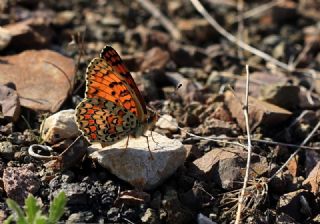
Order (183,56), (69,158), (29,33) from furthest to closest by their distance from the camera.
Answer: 1. (183,56)
2. (29,33)
3. (69,158)

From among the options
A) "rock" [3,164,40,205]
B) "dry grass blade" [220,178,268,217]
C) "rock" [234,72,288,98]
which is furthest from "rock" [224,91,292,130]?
"rock" [3,164,40,205]

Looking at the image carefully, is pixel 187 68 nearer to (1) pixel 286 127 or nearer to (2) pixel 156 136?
(1) pixel 286 127

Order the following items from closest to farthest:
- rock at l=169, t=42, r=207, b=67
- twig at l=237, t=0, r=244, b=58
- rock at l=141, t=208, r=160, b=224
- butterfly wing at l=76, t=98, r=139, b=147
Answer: rock at l=141, t=208, r=160, b=224, butterfly wing at l=76, t=98, r=139, b=147, rock at l=169, t=42, r=207, b=67, twig at l=237, t=0, r=244, b=58

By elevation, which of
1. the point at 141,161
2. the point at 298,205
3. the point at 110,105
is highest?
the point at 110,105

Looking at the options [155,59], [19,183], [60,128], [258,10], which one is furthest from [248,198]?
[258,10]

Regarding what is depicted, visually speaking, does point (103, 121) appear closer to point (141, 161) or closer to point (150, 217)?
point (141, 161)

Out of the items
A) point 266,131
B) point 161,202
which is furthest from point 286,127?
point 161,202

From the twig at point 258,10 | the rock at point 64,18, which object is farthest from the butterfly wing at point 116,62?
the twig at point 258,10

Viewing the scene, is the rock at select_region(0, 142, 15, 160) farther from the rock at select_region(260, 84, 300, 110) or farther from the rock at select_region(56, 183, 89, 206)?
the rock at select_region(260, 84, 300, 110)
